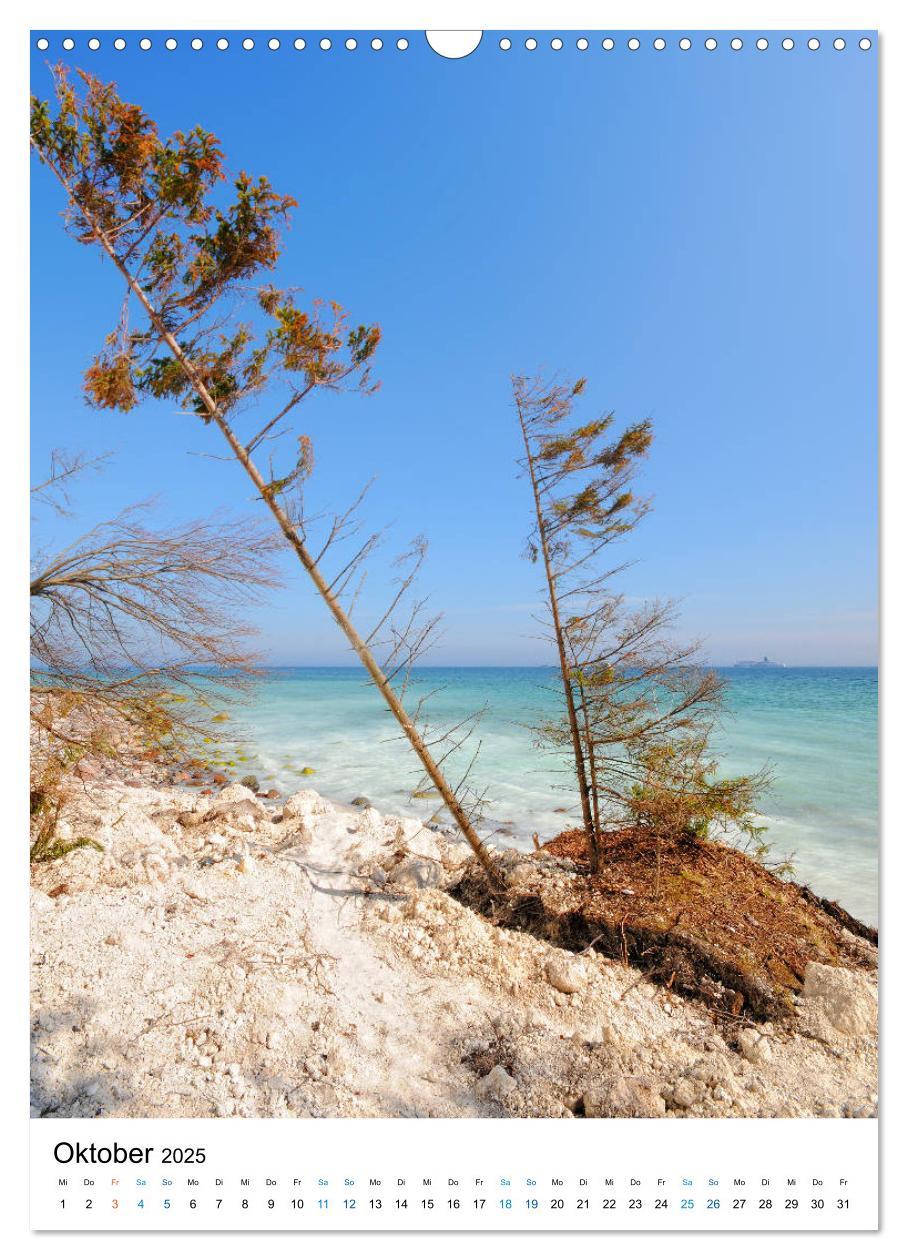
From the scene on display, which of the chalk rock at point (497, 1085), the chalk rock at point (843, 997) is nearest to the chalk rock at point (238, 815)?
the chalk rock at point (497, 1085)

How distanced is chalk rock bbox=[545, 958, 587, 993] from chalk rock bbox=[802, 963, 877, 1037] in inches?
48.4

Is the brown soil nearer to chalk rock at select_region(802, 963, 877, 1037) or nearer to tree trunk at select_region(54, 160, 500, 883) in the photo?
chalk rock at select_region(802, 963, 877, 1037)

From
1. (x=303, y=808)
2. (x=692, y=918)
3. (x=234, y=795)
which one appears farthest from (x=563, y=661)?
(x=234, y=795)

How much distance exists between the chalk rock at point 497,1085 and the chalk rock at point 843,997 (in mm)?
1758

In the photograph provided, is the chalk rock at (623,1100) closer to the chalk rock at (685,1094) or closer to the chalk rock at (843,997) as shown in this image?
the chalk rock at (685,1094)

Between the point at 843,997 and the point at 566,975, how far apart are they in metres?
1.45

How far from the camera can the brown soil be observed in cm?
339

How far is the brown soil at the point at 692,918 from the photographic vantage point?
133 inches

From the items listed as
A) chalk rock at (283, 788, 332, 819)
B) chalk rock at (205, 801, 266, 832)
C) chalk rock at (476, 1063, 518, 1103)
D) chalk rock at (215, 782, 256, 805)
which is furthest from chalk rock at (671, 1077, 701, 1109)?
chalk rock at (215, 782, 256, 805)

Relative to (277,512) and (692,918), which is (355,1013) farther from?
(277,512)

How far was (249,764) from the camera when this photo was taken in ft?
29.8

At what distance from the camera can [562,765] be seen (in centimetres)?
686

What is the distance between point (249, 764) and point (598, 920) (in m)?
6.64
